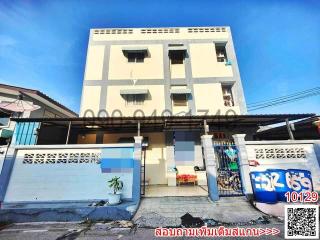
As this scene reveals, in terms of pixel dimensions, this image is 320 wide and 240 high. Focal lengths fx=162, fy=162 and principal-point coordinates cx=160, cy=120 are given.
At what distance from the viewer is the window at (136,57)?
11.6 metres

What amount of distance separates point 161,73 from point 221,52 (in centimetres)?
507

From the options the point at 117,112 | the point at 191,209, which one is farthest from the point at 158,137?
the point at 191,209

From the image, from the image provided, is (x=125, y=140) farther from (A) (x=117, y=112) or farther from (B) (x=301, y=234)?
(B) (x=301, y=234)

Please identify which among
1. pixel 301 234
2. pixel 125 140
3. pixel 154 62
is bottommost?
pixel 301 234

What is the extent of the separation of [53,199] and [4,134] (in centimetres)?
675

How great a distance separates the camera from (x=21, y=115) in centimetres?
977

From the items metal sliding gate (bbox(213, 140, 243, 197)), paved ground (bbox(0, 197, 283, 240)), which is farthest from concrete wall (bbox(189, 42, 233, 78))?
paved ground (bbox(0, 197, 283, 240))

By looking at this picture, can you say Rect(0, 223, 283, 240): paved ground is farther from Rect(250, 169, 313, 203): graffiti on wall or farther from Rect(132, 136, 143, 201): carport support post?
→ Rect(132, 136, 143, 201): carport support post

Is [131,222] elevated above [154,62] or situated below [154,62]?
below

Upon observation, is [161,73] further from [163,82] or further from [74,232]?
[74,232]

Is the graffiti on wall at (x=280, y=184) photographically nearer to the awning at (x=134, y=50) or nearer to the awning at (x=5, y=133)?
the awning at (x=134, y=50)

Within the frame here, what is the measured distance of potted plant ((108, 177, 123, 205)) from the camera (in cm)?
543

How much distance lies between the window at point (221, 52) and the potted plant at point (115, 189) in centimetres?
1076

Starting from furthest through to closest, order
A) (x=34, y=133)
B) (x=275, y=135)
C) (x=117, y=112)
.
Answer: (x=275, y=135)
(x=117, y=112)
(x=34, y=133)
